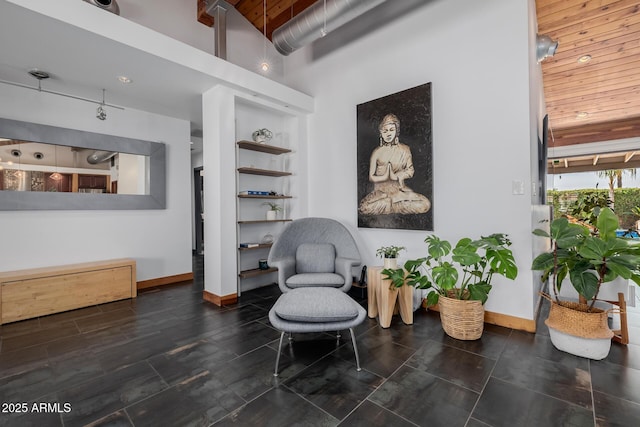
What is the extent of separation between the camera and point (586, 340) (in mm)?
1991

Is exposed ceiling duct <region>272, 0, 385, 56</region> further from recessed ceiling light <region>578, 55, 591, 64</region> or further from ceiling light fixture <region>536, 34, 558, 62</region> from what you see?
recessed ceiling light <region>578, 55, 591, 64</region>

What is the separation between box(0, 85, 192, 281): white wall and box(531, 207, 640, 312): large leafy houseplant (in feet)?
15.0

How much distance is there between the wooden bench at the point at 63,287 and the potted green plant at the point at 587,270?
14.5ft

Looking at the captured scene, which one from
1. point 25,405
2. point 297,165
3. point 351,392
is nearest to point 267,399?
point 351,392

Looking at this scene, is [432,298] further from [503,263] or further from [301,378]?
[301,378]

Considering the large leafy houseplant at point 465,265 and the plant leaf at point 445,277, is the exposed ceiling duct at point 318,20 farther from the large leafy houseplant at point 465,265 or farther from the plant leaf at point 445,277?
the plant leaf at point 445,277

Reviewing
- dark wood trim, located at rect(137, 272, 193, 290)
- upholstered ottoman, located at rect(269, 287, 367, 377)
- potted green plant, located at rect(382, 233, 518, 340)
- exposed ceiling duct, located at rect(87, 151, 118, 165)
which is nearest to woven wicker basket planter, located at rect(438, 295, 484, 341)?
potted green plant, located at rect(382, 233, 518, 340)

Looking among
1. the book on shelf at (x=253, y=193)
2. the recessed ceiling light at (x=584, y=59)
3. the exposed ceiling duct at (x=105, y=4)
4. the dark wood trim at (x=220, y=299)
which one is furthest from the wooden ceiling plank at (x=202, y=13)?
the recessed ceiling light at (x=584, y=59)

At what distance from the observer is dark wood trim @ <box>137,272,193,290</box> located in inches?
158

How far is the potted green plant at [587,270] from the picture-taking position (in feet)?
5.98

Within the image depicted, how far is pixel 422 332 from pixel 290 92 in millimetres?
3396

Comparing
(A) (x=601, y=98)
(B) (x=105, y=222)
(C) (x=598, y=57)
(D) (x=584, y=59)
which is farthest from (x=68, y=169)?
(A) (x=601, y=98)

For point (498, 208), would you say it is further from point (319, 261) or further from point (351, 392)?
point (351, 392)

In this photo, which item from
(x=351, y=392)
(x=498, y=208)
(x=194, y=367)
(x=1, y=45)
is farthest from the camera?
(x=498, y=208)
